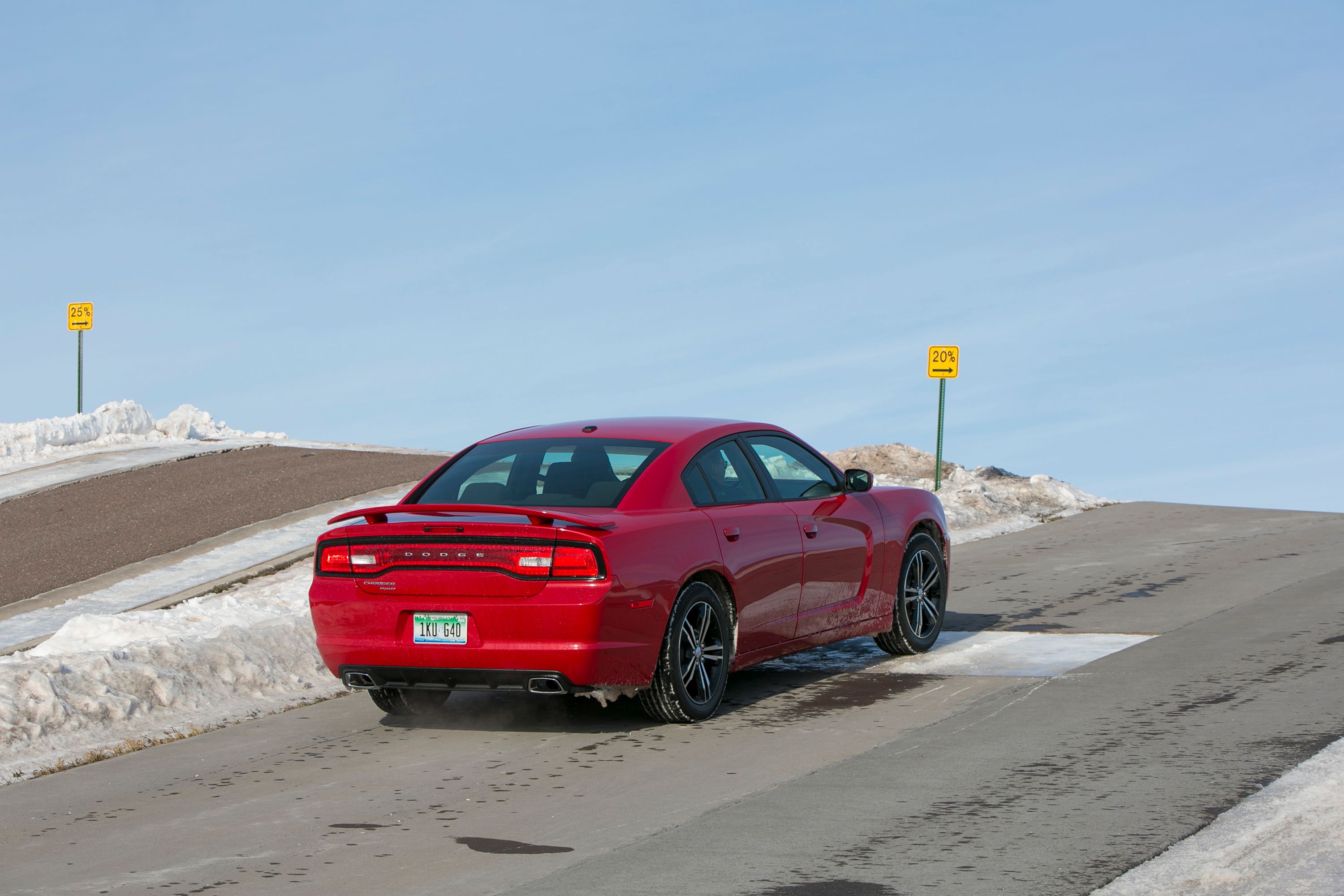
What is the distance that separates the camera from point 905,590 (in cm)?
956

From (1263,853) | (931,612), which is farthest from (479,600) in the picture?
(931,612)

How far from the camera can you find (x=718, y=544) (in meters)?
7.62

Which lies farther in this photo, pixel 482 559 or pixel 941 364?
pixel 941 364

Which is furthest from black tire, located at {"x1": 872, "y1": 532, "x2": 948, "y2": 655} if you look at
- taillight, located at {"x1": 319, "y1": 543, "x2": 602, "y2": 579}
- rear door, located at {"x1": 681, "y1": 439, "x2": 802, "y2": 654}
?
taillight, located at {"x1": 319, "y1": 543, "x2": 602, "y2": 579}

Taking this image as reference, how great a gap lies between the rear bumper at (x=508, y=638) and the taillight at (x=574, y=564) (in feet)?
0.12

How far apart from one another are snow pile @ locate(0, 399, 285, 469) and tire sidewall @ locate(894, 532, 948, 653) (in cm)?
1966

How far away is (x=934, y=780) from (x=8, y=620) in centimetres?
1085

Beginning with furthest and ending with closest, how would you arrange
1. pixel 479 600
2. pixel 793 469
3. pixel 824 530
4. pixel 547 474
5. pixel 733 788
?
pixel 793 469, pixel 824 530, pixel 547 474, pixel 479 600, pixel 733 788

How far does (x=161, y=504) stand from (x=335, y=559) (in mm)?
13978

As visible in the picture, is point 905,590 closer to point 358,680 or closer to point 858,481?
point 858,481

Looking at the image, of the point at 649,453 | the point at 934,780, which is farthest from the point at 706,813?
the point at 649,453

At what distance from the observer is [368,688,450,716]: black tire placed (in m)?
8.00

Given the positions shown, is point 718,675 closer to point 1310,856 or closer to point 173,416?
point 1310,856

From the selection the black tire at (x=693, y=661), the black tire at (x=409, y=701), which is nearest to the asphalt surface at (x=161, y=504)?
the black tire at (x=409, y=701)
